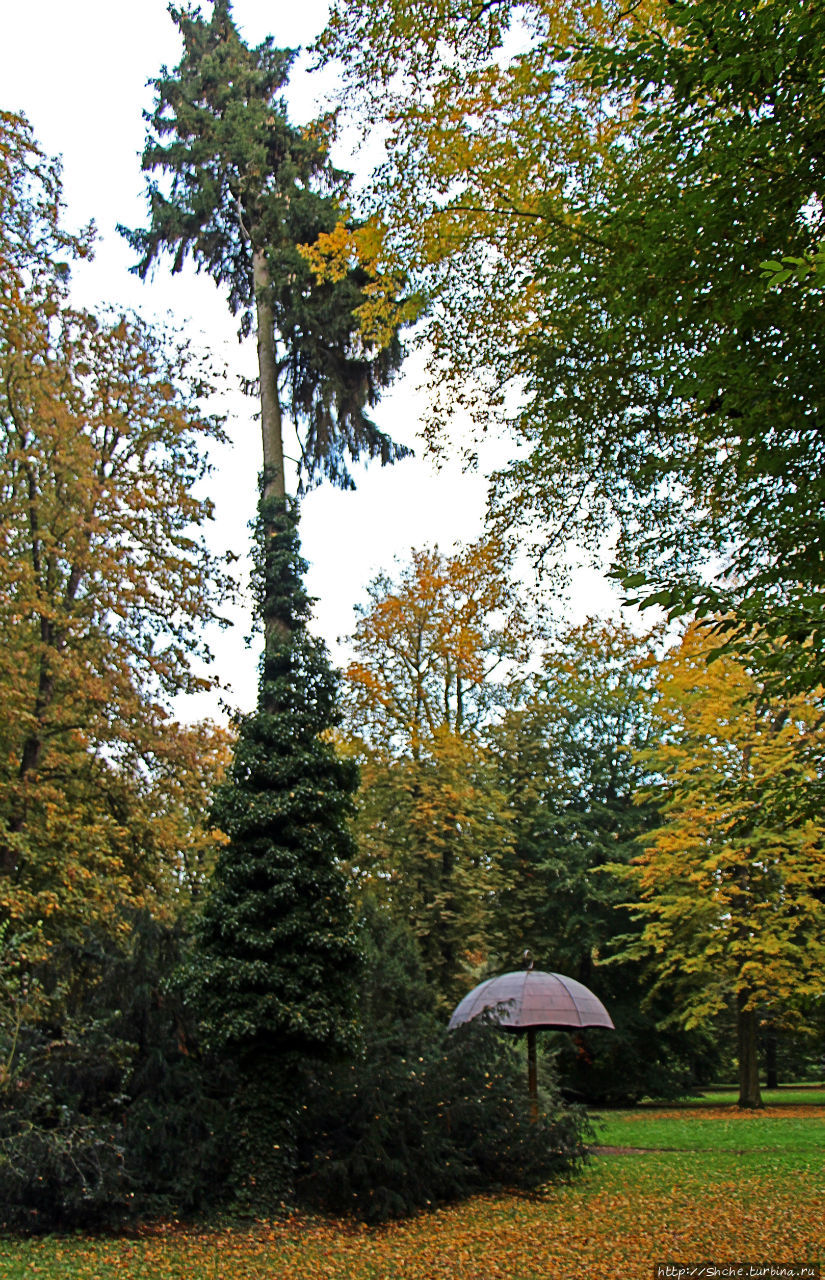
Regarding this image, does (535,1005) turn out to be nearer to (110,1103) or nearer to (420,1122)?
(420,1122)

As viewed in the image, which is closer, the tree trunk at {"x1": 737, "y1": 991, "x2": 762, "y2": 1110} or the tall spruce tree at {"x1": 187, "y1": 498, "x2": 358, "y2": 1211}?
the tall spruce tree at {"x1": 187, "y1": 498, "x2": 358, "y2": 1211}

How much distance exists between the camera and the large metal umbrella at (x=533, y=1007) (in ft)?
34.1

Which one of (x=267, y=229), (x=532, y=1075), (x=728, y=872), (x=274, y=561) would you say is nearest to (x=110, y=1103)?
(x=532, y=1075)

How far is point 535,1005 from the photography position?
1056cm

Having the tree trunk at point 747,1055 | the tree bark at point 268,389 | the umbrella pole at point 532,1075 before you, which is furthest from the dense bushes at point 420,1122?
the tree trunk at point 747,1055

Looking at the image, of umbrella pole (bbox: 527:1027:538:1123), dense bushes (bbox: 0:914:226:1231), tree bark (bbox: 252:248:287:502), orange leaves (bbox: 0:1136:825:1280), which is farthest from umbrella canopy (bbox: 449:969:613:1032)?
tree bark (bbox: 252:248:287:502)

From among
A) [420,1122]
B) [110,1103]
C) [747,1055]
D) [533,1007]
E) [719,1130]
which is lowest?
[719,1130]

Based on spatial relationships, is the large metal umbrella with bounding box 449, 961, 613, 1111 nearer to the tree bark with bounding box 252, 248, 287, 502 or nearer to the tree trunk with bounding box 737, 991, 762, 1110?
the tree bark with bounding box 252, 248, 287, 502

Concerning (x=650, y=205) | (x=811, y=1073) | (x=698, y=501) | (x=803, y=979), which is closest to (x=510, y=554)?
(x=698, y=501)

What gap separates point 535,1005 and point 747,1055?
1360cm

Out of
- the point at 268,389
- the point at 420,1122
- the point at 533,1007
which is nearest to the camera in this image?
the point at 420,1122

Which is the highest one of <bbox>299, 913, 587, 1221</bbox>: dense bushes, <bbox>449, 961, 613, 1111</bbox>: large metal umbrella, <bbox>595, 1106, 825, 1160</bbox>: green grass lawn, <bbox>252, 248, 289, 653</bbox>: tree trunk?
<bbox>252, 248, 289, 653</bbox>: tree trunk

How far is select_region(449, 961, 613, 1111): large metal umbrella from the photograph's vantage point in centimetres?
1039

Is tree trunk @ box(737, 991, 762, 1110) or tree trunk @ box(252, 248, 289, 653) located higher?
tree trunk @ box(252, 248, 289, 653)
